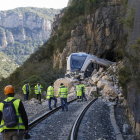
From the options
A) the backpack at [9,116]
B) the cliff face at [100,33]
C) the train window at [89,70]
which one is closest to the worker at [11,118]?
the backpack at [9,116]

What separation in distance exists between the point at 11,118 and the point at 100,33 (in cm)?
3311

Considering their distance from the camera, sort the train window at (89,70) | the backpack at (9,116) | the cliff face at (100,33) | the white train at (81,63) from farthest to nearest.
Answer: the cliff face at (100,33)
the train window at (89,70)
the white train at (81,63)
the backpack at (9,116)

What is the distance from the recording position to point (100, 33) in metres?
35.1

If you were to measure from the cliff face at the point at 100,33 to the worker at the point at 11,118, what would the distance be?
106ft

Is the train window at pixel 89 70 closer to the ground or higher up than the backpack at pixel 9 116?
closer to the ground

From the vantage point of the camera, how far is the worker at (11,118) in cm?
354

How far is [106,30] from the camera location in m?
35.0

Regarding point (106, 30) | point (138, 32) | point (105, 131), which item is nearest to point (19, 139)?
point (105, 131)

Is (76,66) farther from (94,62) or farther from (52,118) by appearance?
(52,118)

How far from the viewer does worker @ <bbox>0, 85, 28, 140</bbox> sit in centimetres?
354

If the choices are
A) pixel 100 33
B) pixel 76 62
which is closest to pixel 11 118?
pixel 76 62

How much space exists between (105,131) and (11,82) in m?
37.4

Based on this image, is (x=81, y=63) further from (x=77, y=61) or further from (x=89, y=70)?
(x=89, y=70)

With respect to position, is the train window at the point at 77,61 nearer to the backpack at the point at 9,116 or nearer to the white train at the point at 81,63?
the white train at the point at 81,63
